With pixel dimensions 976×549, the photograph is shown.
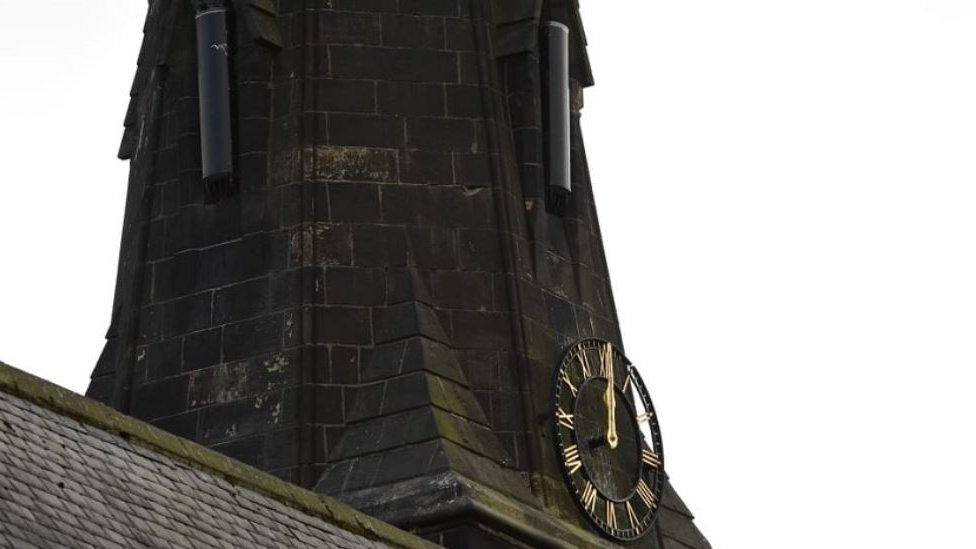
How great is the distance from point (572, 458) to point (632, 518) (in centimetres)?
136

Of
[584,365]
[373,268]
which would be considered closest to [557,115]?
[584,365]

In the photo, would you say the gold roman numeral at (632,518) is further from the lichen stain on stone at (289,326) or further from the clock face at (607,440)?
the lichen stain on stone at (289,326)

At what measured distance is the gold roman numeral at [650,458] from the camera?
37.6m

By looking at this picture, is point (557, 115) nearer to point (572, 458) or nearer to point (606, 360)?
point (606, 360)

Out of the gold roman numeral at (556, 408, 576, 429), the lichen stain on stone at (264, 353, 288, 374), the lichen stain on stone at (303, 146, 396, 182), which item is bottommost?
the gold roman numeral at (556, 408, 576, 429)

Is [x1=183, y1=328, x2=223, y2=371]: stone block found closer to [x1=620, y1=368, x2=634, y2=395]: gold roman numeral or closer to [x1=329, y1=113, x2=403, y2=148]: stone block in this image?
[x1=329, y1=113, x2=403, y2=148]: stone block

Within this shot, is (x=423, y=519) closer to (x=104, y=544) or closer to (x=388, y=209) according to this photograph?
(x=388, y=209)

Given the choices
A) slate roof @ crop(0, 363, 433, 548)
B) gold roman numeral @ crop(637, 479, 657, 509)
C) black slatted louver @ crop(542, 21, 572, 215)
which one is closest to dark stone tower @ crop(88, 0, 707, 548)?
black slatted louver @ crop(542, 21, 572, 215)

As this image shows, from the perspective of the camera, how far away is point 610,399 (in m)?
37.2

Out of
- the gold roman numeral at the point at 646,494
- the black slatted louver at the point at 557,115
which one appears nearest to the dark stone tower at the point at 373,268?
the black slatted louver at the point at 557,115

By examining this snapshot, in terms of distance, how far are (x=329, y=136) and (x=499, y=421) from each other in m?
4.58

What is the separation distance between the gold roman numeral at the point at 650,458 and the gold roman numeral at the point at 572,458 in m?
1.61

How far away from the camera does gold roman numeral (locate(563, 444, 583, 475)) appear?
35.9 meters

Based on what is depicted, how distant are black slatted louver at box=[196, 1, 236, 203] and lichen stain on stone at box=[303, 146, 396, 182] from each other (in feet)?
3.85
